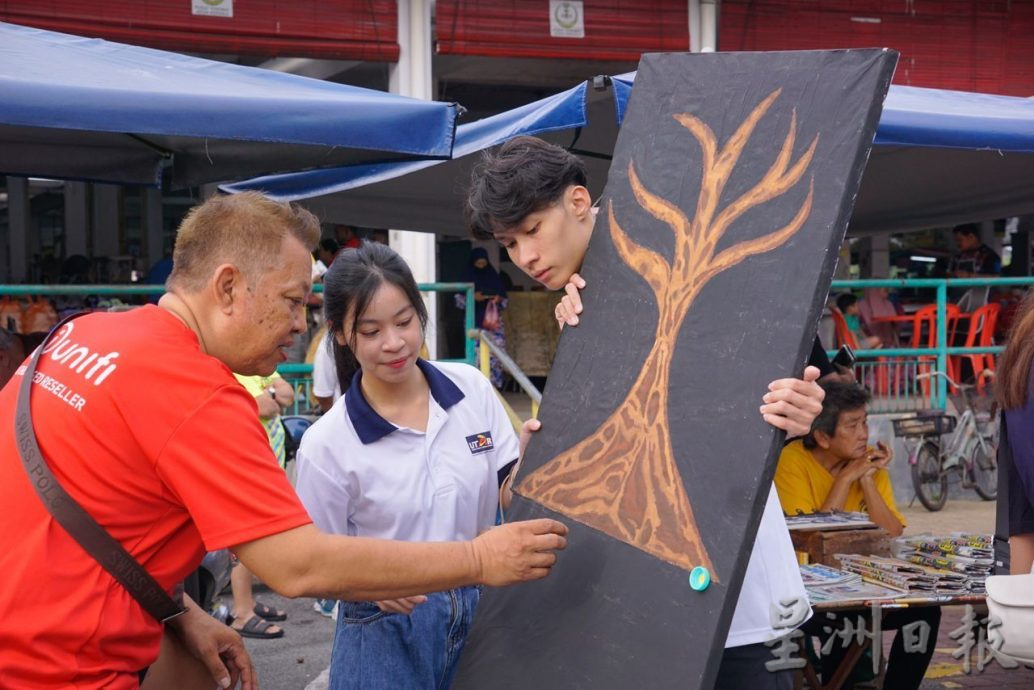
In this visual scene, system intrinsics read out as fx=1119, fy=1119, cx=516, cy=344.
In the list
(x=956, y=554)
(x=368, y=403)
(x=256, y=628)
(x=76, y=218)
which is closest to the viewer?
(x=368, y=403)

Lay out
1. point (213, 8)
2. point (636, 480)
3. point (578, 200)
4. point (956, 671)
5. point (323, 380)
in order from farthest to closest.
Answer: point (213, 8), point (323, 380), point (956, 671), point (578, 200), point (636, 480)

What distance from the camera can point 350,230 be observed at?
10992 mm

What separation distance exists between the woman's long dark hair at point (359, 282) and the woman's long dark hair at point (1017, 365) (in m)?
1.43

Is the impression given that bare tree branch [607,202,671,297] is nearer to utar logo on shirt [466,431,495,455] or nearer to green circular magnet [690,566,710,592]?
green circular magnet [690,566,710,592]

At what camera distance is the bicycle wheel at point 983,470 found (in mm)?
9500

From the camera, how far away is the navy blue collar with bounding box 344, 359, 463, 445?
2721 millimetres

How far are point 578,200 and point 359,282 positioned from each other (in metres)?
0.62

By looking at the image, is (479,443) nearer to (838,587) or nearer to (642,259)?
(642,259)

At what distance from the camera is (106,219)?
53.5 feet

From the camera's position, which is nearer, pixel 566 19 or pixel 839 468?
pixel 839 468

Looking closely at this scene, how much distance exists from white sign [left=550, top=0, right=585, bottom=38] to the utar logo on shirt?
9.54 meters

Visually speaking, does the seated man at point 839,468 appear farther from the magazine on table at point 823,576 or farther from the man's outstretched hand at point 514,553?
the man's outstretched hand at point 514,553

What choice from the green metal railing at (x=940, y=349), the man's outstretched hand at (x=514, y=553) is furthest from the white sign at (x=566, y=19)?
the man's outstretched hand at (x=514, y=553)

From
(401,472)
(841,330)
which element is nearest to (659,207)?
(401,472)
